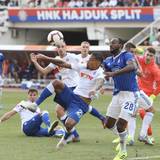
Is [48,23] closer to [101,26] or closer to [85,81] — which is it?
[101,26]

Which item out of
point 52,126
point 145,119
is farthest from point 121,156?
point 52,126

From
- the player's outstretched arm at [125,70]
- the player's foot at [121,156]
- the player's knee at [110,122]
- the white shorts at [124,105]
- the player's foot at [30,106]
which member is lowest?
the player's foot at [121,156]

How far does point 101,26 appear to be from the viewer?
45.9m

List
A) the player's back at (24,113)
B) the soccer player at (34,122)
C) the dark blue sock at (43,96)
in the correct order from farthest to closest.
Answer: the player's back at (24,113), the soccer player at (34,122), the dark blue sock at (43,96)

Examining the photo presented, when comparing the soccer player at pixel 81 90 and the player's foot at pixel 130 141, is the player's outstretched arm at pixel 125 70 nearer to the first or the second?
the soccer player at pixel 81 90

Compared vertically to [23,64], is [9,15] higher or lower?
higher

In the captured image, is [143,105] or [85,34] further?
[85,34]

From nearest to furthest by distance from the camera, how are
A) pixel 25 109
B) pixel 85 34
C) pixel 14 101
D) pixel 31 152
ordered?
pixel 31 152 → pixel 25 109 → pixel 14 101 → pixel 85 34

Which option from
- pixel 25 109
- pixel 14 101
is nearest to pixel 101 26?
pixel 14 101

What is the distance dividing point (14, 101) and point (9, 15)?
2213 cm

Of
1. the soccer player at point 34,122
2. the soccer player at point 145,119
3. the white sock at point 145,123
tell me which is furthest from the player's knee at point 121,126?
Answer: the soccer player at point 34,122

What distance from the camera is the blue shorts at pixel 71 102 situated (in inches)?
505

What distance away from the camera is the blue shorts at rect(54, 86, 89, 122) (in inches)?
505

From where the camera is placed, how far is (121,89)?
504 inches
